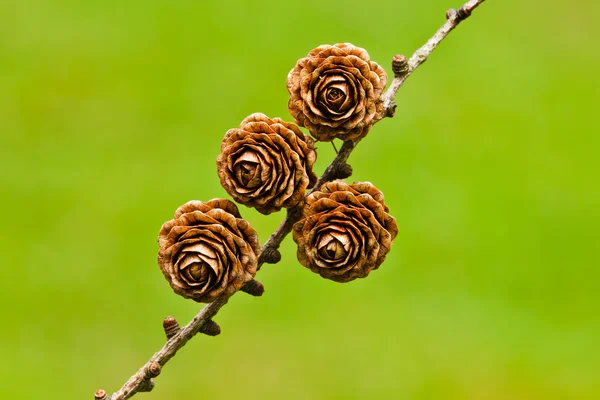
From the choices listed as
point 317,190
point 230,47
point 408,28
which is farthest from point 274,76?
point 317,190

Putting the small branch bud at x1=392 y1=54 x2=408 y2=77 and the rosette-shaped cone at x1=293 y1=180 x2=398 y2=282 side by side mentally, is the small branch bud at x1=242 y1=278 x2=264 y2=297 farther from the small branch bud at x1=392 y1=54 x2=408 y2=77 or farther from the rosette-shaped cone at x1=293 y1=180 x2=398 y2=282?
the small branch bud at x1=392 y1=54 x2=408 y2=77

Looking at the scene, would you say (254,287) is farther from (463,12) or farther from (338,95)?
(463,12)

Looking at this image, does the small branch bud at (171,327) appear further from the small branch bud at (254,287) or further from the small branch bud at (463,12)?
the small branch bud at (463,12)

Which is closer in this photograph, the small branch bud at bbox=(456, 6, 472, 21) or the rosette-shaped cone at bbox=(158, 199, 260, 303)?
the rosette-shaped cone at bbox=(158, 199, 260, 303)

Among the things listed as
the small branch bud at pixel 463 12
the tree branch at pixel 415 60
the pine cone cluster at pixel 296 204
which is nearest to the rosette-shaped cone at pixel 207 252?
the pine cone cluster at pixel 296 204

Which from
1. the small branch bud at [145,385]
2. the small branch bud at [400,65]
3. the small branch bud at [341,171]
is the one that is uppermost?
the small branch bud at [400,65]

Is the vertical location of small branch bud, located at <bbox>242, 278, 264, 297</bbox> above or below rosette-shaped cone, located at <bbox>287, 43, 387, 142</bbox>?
below

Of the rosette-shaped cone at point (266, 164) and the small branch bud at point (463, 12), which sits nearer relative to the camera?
the rosette-shaped cone at point (266, 164)

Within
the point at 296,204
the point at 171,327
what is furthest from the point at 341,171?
the point at 171,327

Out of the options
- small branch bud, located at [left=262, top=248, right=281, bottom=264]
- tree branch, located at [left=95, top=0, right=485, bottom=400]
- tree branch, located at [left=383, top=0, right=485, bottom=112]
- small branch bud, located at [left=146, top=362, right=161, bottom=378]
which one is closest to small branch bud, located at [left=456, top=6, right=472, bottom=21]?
tree branch, located at [left=383, top=0, right=485, bottom=112]
